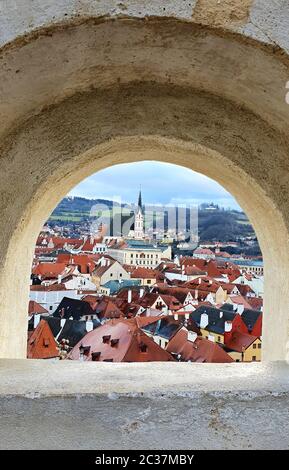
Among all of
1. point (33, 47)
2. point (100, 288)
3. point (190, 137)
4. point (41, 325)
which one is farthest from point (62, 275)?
point (33, 47)

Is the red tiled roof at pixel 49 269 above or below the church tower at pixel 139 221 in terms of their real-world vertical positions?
below

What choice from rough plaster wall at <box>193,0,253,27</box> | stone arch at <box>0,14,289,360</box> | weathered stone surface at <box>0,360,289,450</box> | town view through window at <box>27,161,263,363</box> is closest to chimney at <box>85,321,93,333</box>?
town view through window at <box>27,161,263,363</box>

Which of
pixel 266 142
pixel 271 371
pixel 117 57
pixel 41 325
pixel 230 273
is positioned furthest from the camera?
pixel 230 273

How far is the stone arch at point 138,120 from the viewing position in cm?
165

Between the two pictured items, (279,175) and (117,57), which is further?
(279,175)

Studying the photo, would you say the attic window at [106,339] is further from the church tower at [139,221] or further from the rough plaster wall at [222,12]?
the rough plaster wall at [222,12]

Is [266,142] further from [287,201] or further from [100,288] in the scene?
[100,288]

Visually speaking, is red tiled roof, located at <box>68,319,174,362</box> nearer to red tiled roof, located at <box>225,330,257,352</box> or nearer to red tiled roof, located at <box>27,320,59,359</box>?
red tiled roof, located at <box>27,320,59,359</box>

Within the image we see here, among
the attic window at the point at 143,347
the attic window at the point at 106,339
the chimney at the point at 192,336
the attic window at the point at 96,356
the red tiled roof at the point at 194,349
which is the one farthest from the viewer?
the chimney at the point at 192,336

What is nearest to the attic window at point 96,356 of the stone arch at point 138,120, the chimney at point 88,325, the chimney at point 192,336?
the chimney at point 88,325

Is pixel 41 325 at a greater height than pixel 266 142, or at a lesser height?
lesser

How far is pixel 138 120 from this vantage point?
2.28 meters

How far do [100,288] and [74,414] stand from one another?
7256mm

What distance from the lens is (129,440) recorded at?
1676mm
